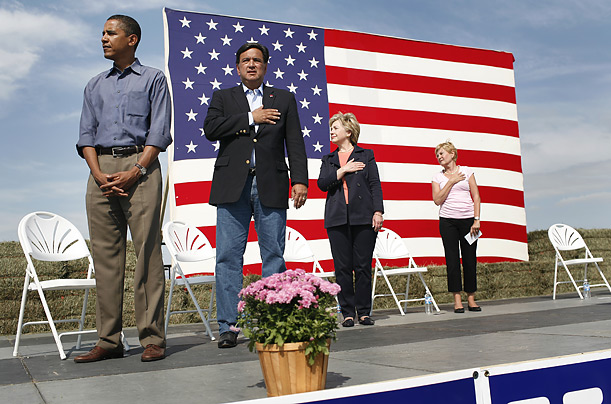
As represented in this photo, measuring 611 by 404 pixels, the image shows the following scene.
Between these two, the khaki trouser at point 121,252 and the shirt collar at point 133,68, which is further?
the shirt collar at point 133,68

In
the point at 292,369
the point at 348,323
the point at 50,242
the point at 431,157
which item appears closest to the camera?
the point at 292,369

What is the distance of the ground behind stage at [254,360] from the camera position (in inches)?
85.9

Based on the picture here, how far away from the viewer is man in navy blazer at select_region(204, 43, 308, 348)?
342 centimetres

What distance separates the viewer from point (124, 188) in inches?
120

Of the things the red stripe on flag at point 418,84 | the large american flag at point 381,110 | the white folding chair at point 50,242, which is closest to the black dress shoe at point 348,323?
the white folding chair at point 50,242

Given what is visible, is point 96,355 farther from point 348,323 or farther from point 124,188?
point 348,323

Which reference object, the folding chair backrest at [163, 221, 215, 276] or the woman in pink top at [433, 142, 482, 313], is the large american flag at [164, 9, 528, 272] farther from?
the woman in pink top at [433, 142, 482, 313]

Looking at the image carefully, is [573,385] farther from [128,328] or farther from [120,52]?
[128,328]

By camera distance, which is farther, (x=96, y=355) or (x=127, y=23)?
(x=127, y=23)

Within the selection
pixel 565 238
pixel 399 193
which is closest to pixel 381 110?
pixel 399 193

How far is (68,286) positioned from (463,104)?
636 centimetres

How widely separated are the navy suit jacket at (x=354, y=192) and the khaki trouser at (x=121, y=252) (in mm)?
1684

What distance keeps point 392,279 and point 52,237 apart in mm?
3731

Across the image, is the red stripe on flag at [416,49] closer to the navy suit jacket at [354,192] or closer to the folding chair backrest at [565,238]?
the folding chair backrest at [565,238]
